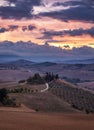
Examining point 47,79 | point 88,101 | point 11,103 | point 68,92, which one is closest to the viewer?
point 11,103

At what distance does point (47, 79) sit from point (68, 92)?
2599 cm

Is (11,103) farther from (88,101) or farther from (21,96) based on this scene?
(88,101)

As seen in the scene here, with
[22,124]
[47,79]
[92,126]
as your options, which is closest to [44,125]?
[22,124]

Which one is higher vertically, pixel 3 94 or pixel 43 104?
pixel 3 94

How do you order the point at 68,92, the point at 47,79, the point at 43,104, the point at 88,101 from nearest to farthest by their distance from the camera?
1. the point at 43,104
2. the point at 88,101
3. the point at 68,92
4. the point at 47,79

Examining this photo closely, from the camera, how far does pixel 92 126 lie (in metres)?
45.7

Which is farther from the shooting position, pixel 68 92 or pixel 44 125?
pixel 68 92

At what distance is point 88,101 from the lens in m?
118

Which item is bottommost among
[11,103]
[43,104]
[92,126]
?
[43,104]

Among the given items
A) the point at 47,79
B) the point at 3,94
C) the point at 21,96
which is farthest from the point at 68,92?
the point at 3,94

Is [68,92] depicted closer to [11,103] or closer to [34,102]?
[34,102]

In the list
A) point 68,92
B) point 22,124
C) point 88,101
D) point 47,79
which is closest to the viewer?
point 22,124

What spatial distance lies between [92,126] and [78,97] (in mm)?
78318

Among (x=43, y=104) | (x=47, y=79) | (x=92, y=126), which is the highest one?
(x=92, y=126)
